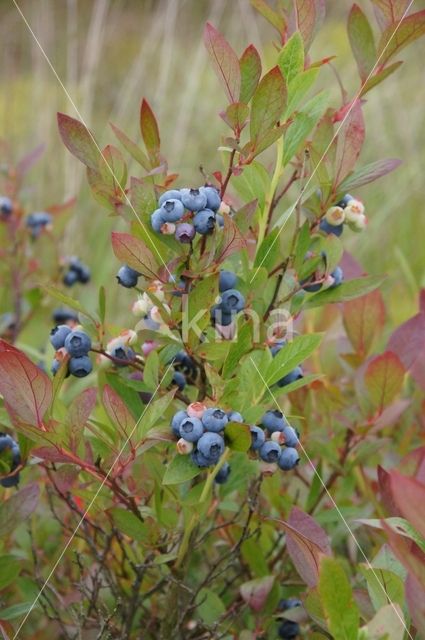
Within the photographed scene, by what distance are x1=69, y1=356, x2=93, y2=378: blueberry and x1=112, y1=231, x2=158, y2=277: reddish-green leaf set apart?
120mm

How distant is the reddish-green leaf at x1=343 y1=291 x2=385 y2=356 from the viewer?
52.7 inches

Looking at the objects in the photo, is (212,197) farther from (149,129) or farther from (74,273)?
(74,273)

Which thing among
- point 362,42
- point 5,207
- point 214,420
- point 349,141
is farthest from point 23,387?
point 5,207

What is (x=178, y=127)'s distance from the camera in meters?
4.21

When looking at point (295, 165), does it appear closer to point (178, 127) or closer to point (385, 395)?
point (385, 395)

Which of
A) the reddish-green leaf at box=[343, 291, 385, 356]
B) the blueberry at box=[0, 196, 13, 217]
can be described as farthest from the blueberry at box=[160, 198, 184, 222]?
the blueberry at box=[0, 196, 13, 217]

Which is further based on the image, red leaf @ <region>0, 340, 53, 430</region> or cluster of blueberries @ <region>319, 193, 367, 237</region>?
cluster of blueberries @ <region>319, 193, 367, 237</region>

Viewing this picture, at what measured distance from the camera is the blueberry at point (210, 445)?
34.1 inches

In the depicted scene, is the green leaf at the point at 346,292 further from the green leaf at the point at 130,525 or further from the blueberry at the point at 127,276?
the green leaf at the point at 130,525

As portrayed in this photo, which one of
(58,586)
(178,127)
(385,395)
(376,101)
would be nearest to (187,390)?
(385,395)

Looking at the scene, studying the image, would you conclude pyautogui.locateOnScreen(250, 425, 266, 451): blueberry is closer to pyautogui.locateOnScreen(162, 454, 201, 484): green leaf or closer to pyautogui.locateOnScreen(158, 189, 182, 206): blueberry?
pyautogui.locateOnScreen(162, 454, 201, 484): green leaf

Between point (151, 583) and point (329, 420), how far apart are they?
35 cm

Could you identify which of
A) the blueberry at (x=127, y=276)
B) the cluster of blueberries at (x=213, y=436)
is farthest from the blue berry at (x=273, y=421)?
the blueberry at (x=127, y=276)

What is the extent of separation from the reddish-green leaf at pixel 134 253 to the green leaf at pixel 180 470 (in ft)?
0.64
